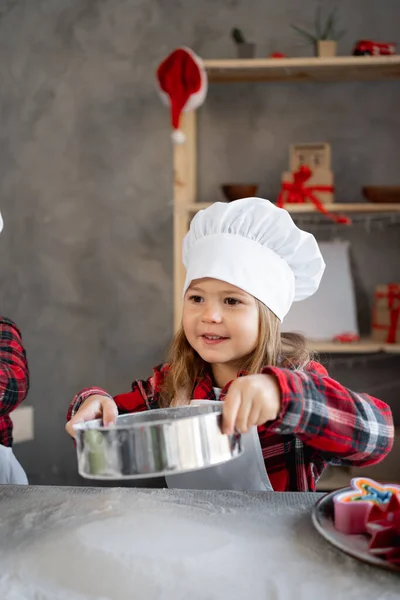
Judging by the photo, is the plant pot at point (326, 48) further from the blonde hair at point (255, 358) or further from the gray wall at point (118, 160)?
the blonde hair at point (255, 358)

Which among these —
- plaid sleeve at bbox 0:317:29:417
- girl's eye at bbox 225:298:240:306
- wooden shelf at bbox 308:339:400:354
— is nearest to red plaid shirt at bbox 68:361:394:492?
girl's eye at bbox 225:298:240:306

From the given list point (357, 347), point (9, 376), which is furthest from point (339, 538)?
point (357, 347)

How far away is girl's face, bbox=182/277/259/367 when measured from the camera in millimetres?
1208

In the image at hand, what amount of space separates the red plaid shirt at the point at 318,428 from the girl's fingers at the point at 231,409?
3.8 inches

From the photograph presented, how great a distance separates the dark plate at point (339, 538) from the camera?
26.1 inches

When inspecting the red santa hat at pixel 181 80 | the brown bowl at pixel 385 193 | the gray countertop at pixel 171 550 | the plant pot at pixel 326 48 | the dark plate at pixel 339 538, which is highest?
the plant pot at pixel 326 48

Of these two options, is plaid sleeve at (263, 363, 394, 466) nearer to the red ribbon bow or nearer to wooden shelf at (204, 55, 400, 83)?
the red ribbon bow

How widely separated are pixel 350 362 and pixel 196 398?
4.15 feet

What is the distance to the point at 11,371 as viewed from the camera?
153cm

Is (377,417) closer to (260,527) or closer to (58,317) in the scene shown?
(260,527)

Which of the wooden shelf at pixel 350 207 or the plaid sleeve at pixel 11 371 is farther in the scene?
the wooden shelf at pixel 350 207

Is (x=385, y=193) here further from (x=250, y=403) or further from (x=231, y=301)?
(x=250, y=403)

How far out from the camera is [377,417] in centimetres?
101

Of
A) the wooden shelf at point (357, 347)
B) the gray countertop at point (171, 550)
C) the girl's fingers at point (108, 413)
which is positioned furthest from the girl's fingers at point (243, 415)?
the wooden shelf at point (357, 347)
